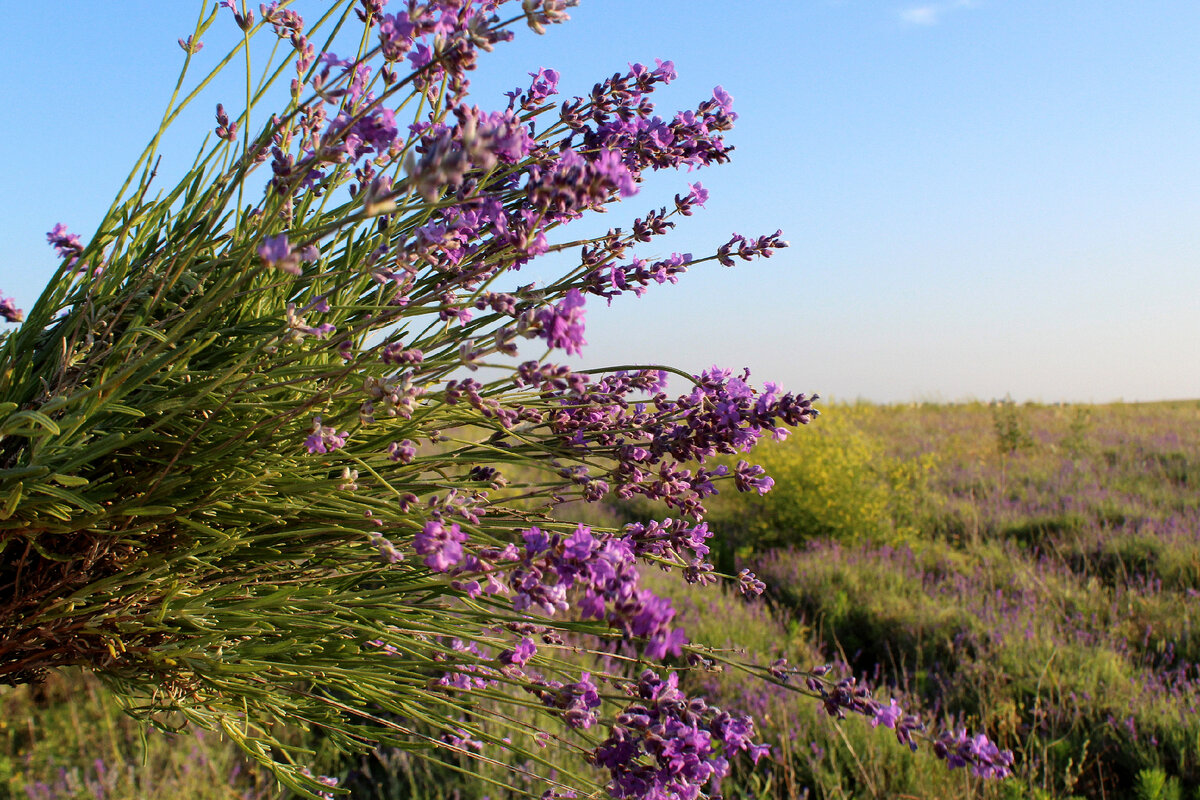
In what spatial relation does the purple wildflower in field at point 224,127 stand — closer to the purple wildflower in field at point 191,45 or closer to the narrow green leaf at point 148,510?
the purple wildflower in field at point 191,45

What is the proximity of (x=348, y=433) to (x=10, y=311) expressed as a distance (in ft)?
2.48

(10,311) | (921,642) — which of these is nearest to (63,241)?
(10,311)

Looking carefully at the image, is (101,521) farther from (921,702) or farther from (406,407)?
(921,702)

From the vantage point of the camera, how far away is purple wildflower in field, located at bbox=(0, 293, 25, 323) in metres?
1.34

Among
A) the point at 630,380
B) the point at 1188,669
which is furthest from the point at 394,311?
the point at 1188,669

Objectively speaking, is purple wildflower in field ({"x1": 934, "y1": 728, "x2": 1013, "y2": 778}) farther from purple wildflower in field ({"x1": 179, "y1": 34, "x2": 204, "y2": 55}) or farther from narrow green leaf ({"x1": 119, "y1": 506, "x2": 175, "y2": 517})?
purple wildflower in field ({"x1": 179, "y1": 34, "x2": 204, "y2": 55})

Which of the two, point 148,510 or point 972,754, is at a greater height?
point 148,510

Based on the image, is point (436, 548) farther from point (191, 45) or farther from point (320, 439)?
point (191, 45)

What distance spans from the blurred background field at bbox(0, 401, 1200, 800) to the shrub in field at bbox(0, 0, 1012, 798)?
331 millimetres

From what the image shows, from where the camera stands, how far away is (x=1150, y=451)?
37.7 ft

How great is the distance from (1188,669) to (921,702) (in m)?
2.00

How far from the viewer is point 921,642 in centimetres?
561


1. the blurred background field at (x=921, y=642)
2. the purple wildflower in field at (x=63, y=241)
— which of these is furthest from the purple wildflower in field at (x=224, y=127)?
the blurred background field at (x=921, y=642)

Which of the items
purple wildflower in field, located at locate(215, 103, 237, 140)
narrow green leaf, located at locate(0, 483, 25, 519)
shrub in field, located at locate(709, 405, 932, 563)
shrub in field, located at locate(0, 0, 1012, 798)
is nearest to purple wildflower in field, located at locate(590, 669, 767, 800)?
shrub in field, located at locate(0, 0, 1012, 798)
